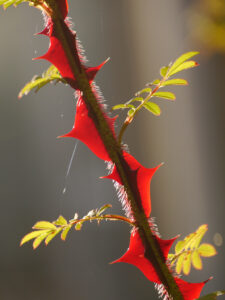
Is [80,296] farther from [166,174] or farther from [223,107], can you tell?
[223,107]

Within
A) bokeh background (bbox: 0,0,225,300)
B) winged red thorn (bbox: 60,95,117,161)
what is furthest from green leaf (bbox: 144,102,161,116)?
bokeh background (bbox: 0,0,225,300)

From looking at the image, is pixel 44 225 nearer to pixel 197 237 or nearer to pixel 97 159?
pixel 197 237

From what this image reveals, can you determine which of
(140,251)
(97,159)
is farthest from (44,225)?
(97,159)

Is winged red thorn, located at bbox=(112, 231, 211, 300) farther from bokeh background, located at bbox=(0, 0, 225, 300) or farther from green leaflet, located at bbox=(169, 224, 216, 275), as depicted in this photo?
bokeh background, located at bbox=(0, 0, 225, 300)

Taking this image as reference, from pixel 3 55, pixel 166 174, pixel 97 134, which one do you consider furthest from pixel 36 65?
pixel 97 134

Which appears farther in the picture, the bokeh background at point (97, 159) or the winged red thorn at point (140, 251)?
the bokeh background at point (97, 159)

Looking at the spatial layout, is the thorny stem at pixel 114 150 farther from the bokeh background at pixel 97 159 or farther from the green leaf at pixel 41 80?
the bokeh background at pixel 97 159

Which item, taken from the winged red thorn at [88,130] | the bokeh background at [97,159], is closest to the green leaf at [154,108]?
the winged red thorn at [88,130]
